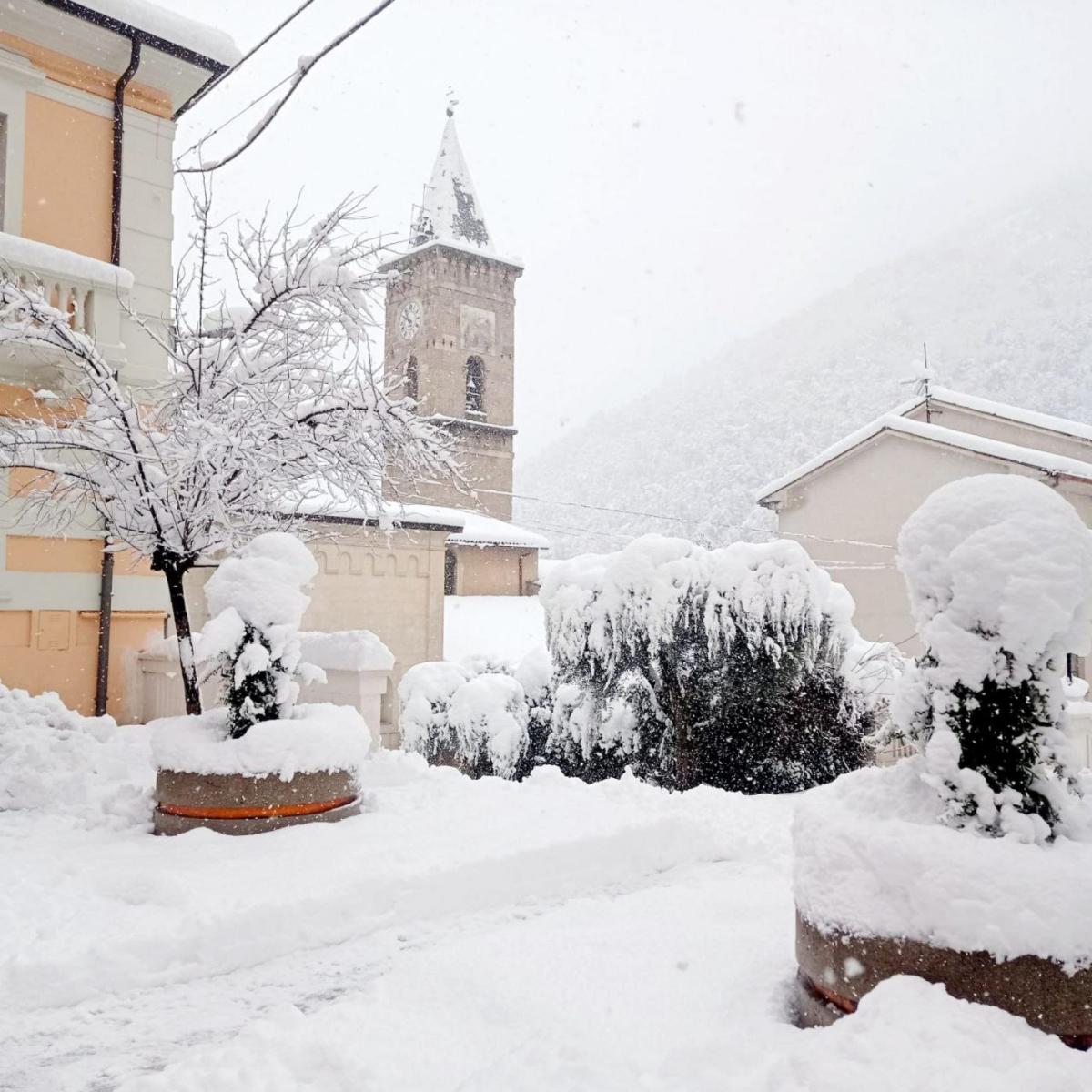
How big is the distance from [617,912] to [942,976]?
210cm

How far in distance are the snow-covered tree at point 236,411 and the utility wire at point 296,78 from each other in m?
1.17

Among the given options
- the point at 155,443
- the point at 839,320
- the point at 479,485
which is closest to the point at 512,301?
the point at 479,485

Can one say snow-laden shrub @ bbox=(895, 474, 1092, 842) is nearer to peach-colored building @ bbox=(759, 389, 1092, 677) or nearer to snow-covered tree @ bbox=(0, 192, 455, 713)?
snow-covered tree @ bbox=(0, 192, 455, 713)

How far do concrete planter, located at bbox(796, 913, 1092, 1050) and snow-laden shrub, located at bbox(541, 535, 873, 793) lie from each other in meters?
7.55

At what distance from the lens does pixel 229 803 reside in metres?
5.62

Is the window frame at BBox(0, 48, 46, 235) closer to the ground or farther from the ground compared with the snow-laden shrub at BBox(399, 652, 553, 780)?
farther from the ground

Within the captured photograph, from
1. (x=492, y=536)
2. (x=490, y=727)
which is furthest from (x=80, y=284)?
(x=492, y=536)

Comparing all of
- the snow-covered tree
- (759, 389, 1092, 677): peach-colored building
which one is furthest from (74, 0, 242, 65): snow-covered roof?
(759, 389, 1092, 677): peach-colored building

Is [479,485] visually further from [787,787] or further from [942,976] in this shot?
[942,976]

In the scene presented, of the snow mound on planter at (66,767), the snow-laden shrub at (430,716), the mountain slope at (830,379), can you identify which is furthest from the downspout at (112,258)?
the mountain slope at (830,379)

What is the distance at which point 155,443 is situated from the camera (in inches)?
266

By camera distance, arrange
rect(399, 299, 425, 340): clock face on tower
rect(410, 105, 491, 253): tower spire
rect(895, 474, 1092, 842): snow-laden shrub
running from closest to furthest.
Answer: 1. rect(895, 474, 1092, 842): snow-laden shrub
2. rect(399, 299, 425, 340): clock face on tower
3. rect(410, 105, 491, 253): tower spire

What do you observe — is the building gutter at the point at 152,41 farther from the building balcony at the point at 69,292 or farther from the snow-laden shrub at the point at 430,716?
the snow-laden shrub at the point at 430,716

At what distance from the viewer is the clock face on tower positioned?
36844 mm
